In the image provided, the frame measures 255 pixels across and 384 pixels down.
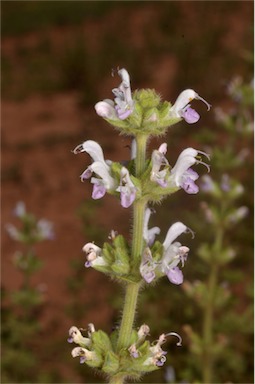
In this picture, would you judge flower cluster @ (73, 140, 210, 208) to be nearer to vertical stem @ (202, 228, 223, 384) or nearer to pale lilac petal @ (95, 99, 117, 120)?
pale lilac petal @ (95, 99, 117, 120)

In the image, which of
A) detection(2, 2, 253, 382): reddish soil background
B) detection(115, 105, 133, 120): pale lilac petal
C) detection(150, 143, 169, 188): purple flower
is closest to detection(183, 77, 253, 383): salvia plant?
detection(2, 2, 253, 382): reddish soil background

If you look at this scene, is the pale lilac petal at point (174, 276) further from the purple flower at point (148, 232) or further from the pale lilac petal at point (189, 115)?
the pale lilac petal at point (189, 115)

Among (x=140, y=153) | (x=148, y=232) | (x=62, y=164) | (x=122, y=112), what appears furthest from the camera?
(x=62, y=164)

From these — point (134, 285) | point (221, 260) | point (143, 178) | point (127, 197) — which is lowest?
point (134, 285)

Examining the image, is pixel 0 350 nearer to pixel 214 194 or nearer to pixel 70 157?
pixel 214 194

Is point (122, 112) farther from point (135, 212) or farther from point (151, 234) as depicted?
point (151, 234)

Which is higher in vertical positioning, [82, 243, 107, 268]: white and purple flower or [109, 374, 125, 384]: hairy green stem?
[82, 243, 107, 268]: white and purple flower

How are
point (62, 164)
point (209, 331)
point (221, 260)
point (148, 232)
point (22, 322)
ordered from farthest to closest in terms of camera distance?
1. point (62, 164)
2. point (22, 322)
3. point (221, 260)
4. point (209, 331)
5. point (148, 232)

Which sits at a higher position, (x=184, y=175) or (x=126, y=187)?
(x=184, y=175)

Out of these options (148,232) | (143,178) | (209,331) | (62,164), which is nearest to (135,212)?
(143,178)
